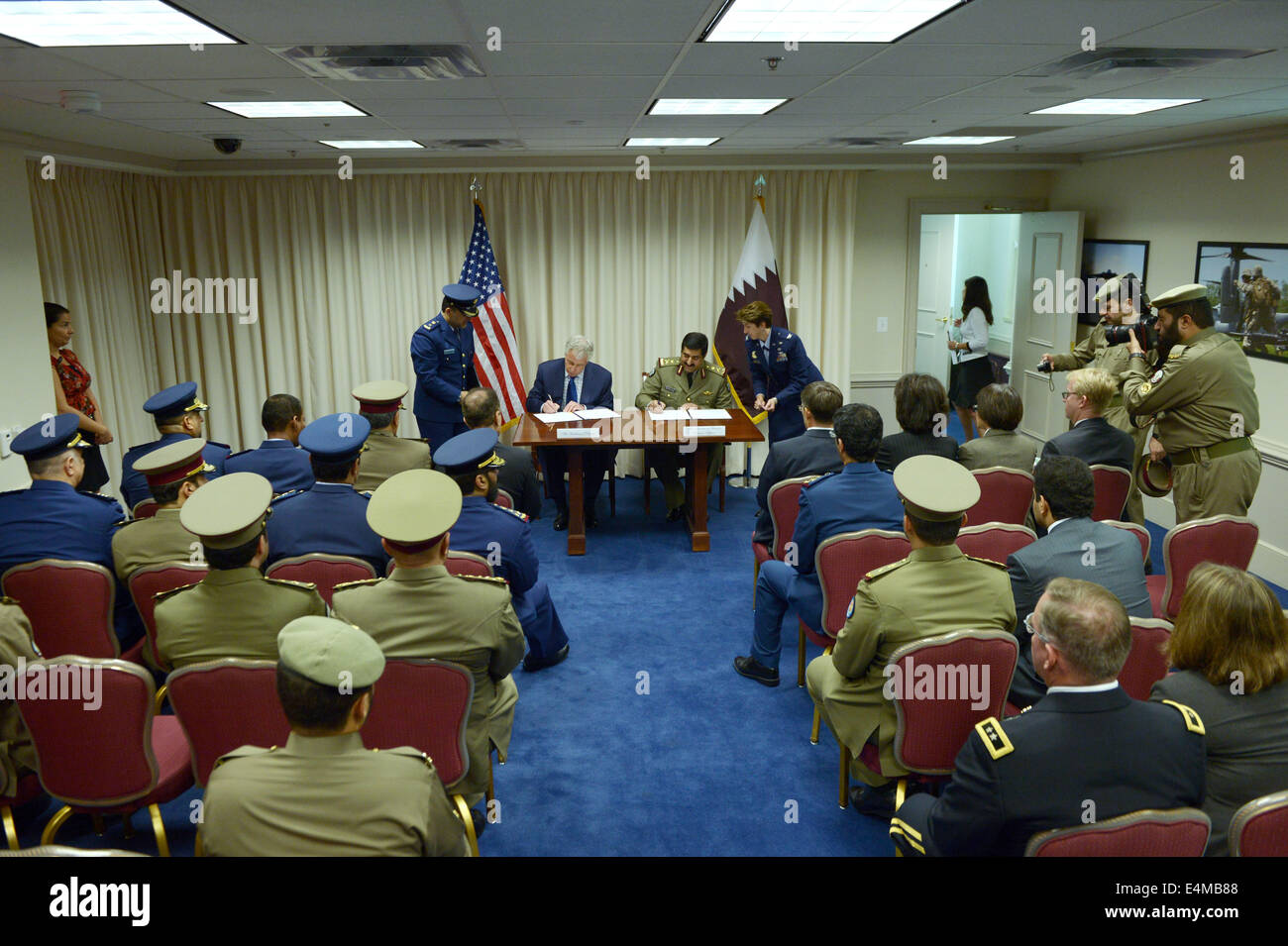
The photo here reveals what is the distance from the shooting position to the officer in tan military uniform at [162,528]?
3.49m

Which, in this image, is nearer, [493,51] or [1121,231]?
[493,51]

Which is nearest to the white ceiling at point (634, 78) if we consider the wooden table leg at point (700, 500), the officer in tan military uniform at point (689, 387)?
the officer in tan military uniform at point (689, 387)

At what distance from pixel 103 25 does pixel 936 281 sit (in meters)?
10.5

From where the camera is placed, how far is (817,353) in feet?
27.7

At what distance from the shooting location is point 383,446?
16.0 ft

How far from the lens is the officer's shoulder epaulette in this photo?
2021mm

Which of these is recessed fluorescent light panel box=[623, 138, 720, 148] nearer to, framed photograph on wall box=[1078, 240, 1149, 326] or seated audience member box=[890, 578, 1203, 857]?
framed photograph on wall box=[1078, 240, 1149, 326]

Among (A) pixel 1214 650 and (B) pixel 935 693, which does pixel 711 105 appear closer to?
(B) pixel 935 693

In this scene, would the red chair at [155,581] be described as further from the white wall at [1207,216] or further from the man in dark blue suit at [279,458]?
the white wall at [1207,216]

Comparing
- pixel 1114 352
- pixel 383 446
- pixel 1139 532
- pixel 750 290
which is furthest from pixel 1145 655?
pixel 750 290

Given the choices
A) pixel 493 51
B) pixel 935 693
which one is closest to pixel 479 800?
pixel 935 693

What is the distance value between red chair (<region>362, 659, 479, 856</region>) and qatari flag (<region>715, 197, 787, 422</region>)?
5.60 meters

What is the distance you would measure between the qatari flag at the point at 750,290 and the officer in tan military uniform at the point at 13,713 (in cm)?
600

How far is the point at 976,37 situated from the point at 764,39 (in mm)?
729
